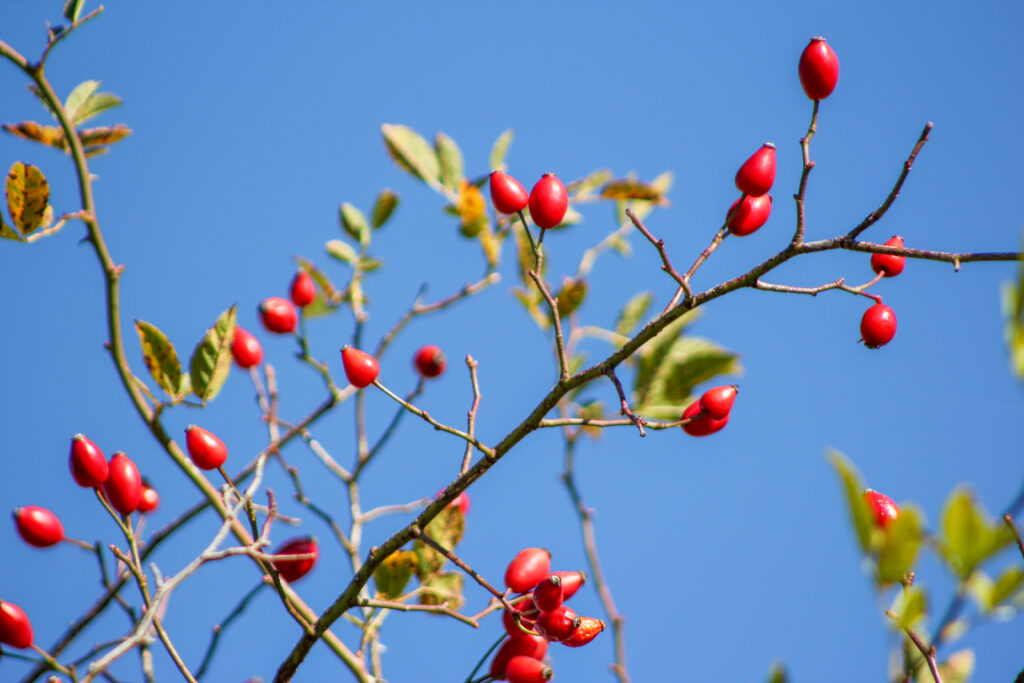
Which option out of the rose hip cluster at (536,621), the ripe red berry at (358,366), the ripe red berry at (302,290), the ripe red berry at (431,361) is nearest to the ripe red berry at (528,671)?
the rose hip cluster at (536,621)

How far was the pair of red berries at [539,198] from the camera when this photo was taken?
1599mm

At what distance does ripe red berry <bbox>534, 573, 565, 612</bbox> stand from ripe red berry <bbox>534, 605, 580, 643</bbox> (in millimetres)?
12

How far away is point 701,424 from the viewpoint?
1.49m

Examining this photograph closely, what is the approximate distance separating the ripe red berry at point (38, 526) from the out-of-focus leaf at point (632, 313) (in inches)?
59.0

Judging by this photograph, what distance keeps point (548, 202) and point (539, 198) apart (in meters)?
0.02

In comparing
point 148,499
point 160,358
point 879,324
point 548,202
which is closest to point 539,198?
point 548,202

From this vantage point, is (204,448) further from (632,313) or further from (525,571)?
(632,313)

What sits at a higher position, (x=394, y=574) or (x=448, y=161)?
(x=448, y=161)

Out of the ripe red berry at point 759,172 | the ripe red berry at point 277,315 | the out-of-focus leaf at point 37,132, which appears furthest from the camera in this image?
the ripe red berry at point 277,315

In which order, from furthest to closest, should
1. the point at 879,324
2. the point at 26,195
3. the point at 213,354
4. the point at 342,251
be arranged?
the point at 342,251 → the point at 213,354 → the point at 26,195 → the point at 879,324

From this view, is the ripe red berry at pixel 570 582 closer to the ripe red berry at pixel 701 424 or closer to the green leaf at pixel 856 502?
the ripe red berry at pixel 701 424

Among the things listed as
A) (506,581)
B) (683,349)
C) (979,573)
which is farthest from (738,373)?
(979,573)

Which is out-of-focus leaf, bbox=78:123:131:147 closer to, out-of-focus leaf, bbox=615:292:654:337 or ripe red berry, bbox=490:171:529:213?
ripe red berry, bbox=490:171:529:213

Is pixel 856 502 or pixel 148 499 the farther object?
pixel 148 499
